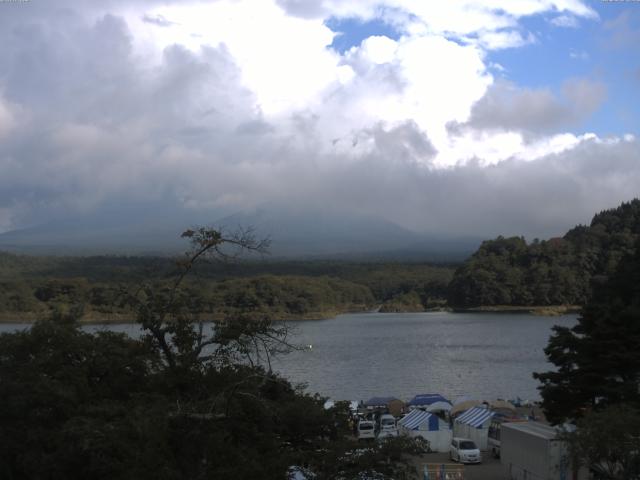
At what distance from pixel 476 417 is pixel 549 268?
65.5 metres

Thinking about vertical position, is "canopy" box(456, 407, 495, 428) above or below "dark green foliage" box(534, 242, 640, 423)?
below

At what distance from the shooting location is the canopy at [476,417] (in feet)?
50.0

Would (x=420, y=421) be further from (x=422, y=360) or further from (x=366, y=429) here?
(x=422, y=360)

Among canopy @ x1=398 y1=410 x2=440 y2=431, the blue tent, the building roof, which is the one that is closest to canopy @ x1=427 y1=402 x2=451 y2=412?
the blue tent

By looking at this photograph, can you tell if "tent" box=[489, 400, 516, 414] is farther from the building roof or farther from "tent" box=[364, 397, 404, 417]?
the building roof

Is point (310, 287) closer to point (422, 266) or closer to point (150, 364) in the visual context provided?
point (422, 266)

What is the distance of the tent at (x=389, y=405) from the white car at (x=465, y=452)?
17.8 ft

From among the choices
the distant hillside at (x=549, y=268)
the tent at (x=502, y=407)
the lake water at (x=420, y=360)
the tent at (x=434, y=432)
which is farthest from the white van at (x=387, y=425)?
the distant hillside at (x=549, y=268)

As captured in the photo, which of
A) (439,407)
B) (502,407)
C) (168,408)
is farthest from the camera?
(439,407)

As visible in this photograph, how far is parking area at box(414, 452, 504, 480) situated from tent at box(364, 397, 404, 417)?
4.81m

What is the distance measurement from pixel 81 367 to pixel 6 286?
191 ft

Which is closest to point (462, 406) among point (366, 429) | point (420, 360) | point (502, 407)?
point (502, 407)

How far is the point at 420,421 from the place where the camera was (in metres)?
15.3

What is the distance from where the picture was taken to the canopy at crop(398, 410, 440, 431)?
49.4ft
